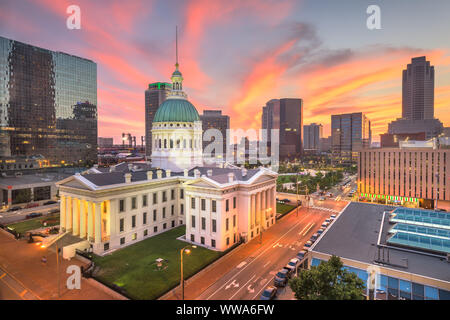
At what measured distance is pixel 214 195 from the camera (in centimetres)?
4744

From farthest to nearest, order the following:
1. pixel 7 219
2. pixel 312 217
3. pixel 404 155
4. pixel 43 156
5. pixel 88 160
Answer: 1. pixel 88 160
2. pixel 43 156
3. pixel 404 155
4. pixel 312 217
5. pixel 7 219

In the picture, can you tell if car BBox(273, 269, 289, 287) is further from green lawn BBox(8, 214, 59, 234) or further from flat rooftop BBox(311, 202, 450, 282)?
green lawn BBox(8, 214, 59, 234)

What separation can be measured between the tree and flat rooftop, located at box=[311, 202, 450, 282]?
8.24 meters

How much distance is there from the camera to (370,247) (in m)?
35.6

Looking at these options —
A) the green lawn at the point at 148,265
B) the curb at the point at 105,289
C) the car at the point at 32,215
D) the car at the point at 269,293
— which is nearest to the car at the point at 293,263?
the car at the point at 269,293

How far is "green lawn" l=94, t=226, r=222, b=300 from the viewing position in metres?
34.3

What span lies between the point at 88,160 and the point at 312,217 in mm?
121704

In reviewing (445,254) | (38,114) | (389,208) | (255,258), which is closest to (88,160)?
(38,114)

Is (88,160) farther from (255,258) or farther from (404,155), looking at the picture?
(404,155)

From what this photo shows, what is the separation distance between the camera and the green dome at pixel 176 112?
71.2 m

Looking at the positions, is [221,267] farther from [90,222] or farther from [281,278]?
[90,222]

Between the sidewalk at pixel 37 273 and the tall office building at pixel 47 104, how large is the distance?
78091mm

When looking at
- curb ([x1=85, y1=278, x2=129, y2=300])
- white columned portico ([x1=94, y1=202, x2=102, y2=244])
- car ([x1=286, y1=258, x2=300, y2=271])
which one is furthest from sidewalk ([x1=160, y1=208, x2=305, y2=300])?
white columned portico ([x1=94, y1=202, x2=102, y2=244])

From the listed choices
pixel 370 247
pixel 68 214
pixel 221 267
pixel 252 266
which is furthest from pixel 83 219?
pixel 370 247
